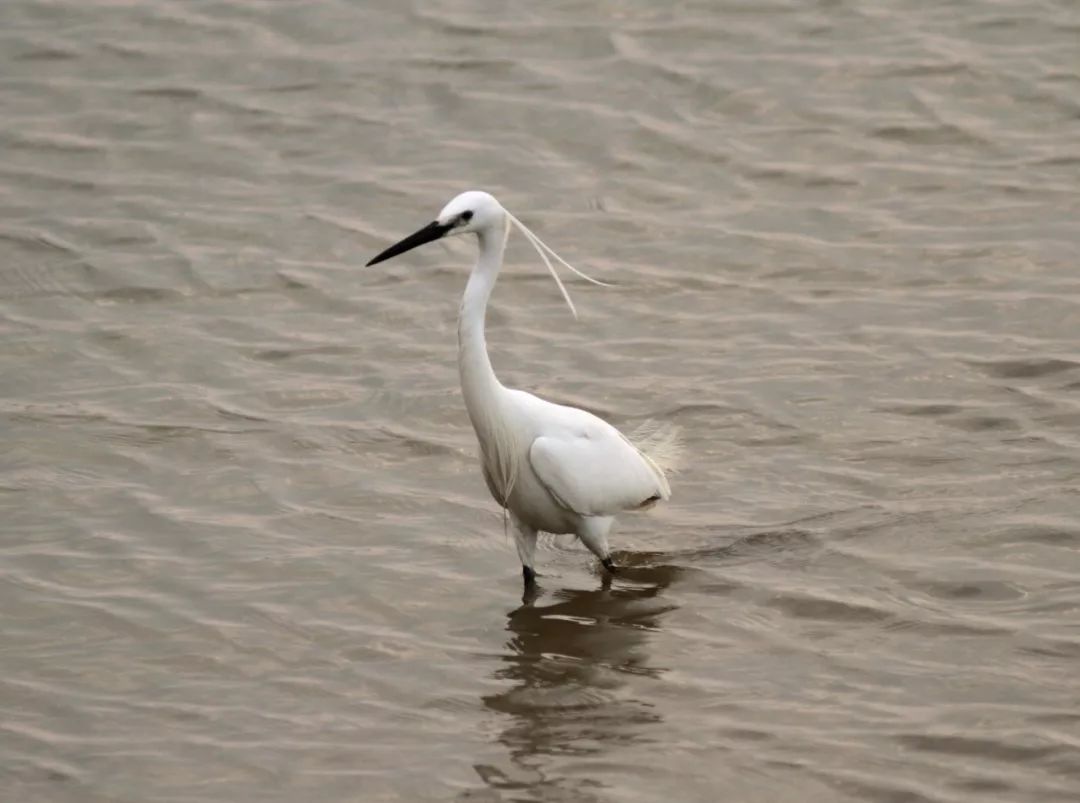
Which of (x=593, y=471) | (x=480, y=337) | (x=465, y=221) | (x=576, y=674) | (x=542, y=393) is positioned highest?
(x=465, y=221)

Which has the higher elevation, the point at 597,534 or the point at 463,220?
the point at 463,220

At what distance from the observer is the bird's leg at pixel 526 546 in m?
6.80

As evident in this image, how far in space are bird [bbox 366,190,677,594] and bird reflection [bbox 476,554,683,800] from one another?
0.20 metres

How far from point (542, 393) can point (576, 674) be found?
8.46ft

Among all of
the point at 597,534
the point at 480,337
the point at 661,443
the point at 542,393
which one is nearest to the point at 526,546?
the point at 597,534

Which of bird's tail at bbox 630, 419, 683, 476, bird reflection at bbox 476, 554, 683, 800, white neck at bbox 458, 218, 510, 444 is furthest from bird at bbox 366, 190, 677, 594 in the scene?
bird's tail at bbox 630, 419, 683, 476

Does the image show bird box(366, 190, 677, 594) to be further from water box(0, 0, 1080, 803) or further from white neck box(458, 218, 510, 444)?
water box(0, 0, 1080, 803)

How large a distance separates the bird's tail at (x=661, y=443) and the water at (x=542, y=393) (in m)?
0.16

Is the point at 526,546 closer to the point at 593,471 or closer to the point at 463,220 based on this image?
the point at 593,471

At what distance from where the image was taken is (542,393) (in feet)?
27.9

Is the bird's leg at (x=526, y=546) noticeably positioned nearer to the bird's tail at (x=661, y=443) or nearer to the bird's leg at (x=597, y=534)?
the bird's leg at (x=597, y=534)

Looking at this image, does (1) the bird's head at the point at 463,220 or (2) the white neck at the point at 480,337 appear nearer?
(1) the bird's head at the point at 463,220

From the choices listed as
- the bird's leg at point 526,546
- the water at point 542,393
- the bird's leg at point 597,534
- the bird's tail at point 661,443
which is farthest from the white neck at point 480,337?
the bird's tail at point 661,443

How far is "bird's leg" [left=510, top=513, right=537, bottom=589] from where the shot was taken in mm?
6805
